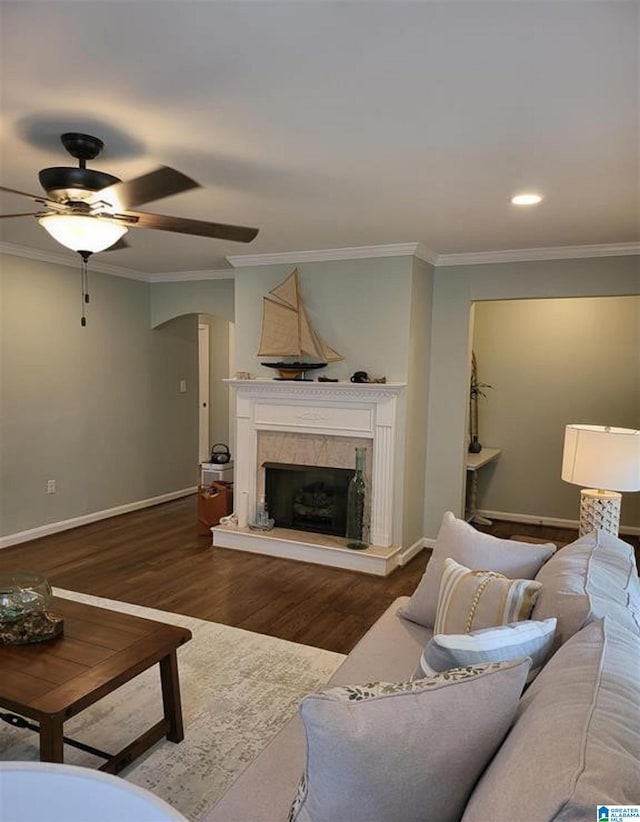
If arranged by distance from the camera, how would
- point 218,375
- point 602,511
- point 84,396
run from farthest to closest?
point 218,375
point 84,396
point 602,511

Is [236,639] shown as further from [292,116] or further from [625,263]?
[625,263]

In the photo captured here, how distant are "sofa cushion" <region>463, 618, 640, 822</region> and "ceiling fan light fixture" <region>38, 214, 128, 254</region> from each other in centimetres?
220

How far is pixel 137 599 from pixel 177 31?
10.9ft

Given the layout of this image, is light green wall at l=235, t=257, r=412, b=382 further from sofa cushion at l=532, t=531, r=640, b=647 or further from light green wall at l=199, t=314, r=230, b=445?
light green wall at l=199, t=314, r=230, b=445

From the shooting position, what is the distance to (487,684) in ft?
3.86

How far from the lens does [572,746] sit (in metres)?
0.94

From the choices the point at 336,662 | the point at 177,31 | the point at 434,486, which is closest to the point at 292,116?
the point at 177,31

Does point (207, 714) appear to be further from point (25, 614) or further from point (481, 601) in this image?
point (481, 601)

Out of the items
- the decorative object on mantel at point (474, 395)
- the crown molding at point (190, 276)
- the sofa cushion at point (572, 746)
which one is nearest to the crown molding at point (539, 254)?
the decorative object on mantel at point (474, 395)

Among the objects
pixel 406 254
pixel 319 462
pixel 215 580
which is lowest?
pixel 215 580

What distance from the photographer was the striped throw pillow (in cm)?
186

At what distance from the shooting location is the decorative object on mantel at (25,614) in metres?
2.20

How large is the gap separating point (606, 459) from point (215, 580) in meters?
2.78

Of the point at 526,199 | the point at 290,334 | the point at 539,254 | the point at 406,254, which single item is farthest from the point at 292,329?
the point at 526,199
